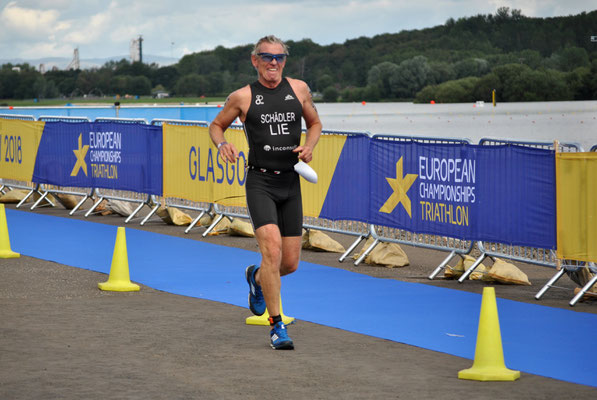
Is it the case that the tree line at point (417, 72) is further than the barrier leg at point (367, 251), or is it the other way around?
the tree line at point (417, 72)

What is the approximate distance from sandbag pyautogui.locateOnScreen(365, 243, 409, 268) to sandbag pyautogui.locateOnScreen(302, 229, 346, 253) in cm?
123

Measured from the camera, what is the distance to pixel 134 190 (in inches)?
693

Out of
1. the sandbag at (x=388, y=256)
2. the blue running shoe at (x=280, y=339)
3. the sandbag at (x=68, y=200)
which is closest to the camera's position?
the blue running shoe at (x=280, y=339)

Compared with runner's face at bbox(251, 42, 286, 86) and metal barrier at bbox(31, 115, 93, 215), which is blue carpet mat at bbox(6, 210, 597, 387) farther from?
metal barrier at bbox(31, 115, 93, 215)

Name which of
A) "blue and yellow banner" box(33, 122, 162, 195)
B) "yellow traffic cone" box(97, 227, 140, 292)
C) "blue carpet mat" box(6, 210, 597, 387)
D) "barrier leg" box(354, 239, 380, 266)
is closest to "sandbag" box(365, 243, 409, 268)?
"barrier leg" box(354, 239, 380, 266)

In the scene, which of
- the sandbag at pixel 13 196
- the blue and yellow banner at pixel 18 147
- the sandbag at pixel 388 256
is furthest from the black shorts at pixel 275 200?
the sandbag at pixel 13 196

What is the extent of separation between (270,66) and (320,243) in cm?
643

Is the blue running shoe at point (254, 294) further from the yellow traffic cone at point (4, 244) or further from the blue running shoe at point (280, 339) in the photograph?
the yellow traffic cone at point (4, 244)

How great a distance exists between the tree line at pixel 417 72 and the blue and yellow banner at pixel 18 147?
10129 cm

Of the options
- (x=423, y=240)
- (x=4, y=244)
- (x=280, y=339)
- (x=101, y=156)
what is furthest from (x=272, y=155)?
(x=101, y=156)

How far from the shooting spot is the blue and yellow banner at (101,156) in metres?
17.3

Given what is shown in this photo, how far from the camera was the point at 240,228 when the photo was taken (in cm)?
1562

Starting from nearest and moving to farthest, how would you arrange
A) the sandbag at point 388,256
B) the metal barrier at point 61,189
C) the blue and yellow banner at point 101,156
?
the sandbag at point 388,256 < the blue and yellow banner at point 101,156 < the metal barrier at point 61,189

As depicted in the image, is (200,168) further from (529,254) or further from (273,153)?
(273,153)
